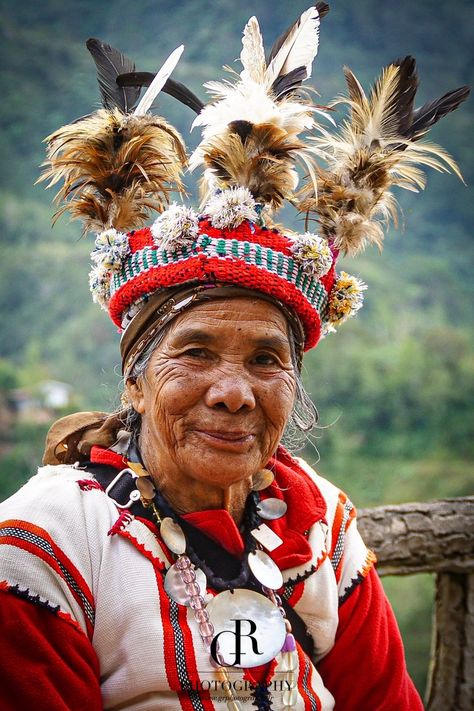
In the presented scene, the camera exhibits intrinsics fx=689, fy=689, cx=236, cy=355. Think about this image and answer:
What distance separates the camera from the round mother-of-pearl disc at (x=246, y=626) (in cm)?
179

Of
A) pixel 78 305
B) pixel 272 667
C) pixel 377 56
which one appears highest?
pixel 377 56

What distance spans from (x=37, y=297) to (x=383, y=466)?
581cm

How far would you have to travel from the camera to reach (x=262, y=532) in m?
2.07

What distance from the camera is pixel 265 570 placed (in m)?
1.97

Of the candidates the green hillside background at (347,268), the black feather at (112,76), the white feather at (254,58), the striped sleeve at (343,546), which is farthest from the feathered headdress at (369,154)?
the green hillside background at (347,268)

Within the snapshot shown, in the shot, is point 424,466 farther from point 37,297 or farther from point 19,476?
point 37,297

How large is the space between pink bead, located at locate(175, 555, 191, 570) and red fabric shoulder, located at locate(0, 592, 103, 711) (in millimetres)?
313

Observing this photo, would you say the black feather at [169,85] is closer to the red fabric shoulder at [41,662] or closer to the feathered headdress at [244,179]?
the feathered headdress at [244,179]

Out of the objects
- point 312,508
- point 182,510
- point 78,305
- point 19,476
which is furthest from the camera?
point 78,305

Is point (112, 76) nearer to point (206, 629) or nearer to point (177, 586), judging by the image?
A: point (177, 586)

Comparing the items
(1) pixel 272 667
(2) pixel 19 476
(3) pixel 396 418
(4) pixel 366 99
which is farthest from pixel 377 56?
(1) pixel 272 667

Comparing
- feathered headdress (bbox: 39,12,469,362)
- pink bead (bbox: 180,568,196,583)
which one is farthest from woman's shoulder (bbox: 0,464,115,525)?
feathered headdress (bbox: 39,12,469,362)

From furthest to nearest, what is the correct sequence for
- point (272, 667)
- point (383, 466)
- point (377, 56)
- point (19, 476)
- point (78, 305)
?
1. point (377, 56)
2. point (78, 305)
3. point (383, 466)
4. point (19, 476)
5. point (272, 667)

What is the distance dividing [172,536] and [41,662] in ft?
1.54
